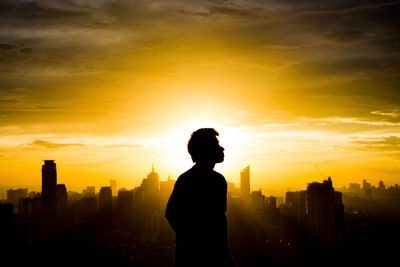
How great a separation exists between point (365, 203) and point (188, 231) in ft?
499

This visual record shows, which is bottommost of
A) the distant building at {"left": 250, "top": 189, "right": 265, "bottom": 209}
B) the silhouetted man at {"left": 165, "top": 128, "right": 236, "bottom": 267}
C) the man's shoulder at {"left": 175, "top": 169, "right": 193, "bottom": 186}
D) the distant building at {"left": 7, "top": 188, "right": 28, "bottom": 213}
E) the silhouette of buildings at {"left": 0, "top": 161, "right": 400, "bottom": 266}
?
the silhouette of buildings at {"left": 0, "top": 161, "right": 400, "bottom": 266}

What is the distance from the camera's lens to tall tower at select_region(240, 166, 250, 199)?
144725mm

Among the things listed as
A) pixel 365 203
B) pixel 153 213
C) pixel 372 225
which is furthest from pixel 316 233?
pixel 365 203

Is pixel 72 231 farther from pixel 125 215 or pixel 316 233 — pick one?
pixel 316 233

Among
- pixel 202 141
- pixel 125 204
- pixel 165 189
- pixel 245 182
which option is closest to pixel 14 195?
pixel 125 204

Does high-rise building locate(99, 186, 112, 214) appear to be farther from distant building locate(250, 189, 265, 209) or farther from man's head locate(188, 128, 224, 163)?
man's head locate(188, 128, 224, 163)

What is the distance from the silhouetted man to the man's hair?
16 centimetres

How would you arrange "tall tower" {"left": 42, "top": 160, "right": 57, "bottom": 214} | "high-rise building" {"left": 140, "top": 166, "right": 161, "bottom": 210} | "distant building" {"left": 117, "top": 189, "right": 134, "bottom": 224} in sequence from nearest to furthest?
1. "tall tower" {"left": 42, "top": 160, "right": 57, "bottom": 214}
2. "distant building" {"left": 117, "top": 189, "right": 134, "bottom": 224}
3. "high-rise building" {"left": 140, "top": 166, "right": 161, "bottom": 210}

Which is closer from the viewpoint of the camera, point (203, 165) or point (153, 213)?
point (203, 165)

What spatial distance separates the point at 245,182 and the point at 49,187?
6557 centimetres

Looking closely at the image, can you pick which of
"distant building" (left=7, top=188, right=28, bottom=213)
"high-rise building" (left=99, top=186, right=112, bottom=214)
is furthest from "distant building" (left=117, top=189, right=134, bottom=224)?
"distant building" (left=7, top=188, right=28, bottom=213)

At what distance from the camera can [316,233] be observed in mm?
79188

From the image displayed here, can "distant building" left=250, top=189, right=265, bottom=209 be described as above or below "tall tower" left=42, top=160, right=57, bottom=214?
below

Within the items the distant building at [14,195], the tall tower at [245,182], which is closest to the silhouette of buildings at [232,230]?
the distant building at [14,195]
